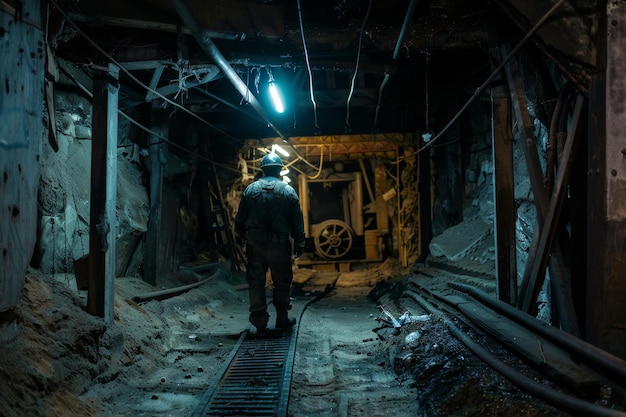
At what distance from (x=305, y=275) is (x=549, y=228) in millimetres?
10883

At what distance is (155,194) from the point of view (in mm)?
8180

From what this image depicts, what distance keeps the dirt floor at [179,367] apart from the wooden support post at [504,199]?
2.83 feet

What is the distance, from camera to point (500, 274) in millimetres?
4902

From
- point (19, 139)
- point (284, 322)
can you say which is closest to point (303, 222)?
point (284, 322)

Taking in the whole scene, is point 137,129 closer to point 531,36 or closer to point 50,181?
point 50,181

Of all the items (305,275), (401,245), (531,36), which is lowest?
(305,275)

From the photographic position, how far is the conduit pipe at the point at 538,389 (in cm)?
240

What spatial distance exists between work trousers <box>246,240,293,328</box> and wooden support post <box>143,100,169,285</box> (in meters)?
2.57

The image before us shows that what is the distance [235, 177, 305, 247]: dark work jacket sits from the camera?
5941mm

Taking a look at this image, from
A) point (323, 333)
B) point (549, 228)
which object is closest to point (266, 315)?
point (323, 333)

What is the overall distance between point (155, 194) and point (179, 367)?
4166mm

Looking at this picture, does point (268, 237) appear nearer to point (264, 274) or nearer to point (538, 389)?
point (264, 274)

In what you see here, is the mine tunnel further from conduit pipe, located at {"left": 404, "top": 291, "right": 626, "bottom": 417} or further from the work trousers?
the work trousers

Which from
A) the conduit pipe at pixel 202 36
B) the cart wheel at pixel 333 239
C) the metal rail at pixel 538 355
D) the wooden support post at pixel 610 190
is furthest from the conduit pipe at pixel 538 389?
the cart wheel at pixel 333 239
